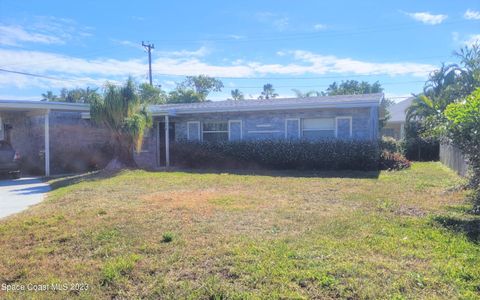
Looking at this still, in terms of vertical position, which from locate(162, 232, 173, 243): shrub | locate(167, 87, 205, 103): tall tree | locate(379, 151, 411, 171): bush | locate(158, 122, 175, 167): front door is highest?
locate(167, 87, 205, 103): tall tree

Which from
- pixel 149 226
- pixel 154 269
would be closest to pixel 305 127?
pixel 149 226

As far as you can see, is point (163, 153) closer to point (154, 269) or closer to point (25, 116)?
point (25, 116)

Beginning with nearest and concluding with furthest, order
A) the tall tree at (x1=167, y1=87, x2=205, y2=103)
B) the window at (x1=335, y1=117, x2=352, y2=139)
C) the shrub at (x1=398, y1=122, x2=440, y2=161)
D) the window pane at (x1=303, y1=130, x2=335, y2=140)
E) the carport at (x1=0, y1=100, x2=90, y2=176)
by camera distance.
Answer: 1. the carport at (x1=0, y1=100, x2=90, y2=176)
2. the window at (x1=335, y1=117, x2=352, y2=139)
3. the window pane at (x1=303, y1=130, x2=335, y2=140)
4. the shrub at (x1=398, y1=122, x2=440, y2=161)
5. the tall tree at (x1=167, y1=87, x2=205, y2=103)

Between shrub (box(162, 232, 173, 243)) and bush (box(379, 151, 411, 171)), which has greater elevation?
bush (box(379, 151, 411, 171))

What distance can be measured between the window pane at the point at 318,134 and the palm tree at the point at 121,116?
6.73m

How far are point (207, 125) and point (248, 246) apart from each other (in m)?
13.4

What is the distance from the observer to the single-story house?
14.8 metres

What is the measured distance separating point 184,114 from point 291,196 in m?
10.4

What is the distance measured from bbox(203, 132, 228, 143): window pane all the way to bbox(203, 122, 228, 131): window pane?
192 millimetres

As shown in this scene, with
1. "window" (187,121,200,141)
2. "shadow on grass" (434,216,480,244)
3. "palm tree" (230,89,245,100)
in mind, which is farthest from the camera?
"palm tree" (230,89,245,100)

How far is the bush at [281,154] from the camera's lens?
13672 millimetres

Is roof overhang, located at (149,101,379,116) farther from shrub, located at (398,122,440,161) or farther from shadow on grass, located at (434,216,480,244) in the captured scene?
shrub, located at (398,122,440,161)

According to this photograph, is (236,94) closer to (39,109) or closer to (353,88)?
(353,88)

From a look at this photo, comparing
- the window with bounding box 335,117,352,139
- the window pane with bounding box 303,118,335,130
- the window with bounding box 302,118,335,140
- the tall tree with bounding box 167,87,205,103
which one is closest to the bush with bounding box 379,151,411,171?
the window with bounding box 335,117,352,139
